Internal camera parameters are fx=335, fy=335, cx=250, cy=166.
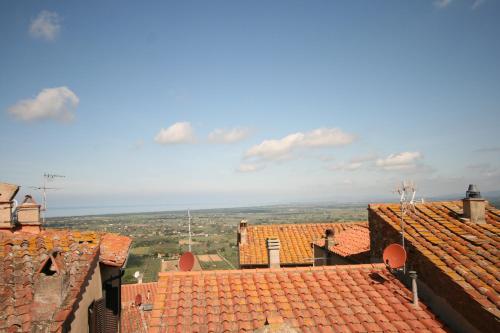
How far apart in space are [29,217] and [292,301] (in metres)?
8.18

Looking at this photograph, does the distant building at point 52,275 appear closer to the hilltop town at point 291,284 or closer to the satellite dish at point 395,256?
the hilltop town at point 291,284

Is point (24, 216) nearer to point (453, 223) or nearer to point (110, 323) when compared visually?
point (110, 323)

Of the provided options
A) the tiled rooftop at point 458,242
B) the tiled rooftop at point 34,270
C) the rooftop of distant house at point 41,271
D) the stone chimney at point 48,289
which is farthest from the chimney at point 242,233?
the stone chimney at point 48,289

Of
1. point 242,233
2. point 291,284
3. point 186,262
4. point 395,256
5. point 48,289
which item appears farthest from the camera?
point 242,233

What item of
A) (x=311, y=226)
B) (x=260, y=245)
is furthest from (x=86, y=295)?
(x=311, y=226)

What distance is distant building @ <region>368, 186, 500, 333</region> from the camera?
23.1 ft


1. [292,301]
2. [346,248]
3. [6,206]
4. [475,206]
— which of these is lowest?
[346,248]

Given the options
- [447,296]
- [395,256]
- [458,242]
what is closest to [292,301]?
[395,256]

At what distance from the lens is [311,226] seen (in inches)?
1088

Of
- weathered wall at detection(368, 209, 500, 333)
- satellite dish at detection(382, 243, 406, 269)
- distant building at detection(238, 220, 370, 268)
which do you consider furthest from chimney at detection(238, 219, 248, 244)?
satellite dish at detection(382, 243, 406, 269)

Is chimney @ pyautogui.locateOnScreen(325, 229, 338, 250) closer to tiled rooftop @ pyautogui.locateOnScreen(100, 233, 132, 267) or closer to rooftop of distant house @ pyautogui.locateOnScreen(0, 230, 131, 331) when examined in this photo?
tiled rooftop @ pyautogui.locateOnScreen(100, 233, 132, 267)

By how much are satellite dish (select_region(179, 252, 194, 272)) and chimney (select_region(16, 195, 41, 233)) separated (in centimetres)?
450

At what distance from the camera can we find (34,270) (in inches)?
302

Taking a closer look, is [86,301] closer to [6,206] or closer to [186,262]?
[186,262]
